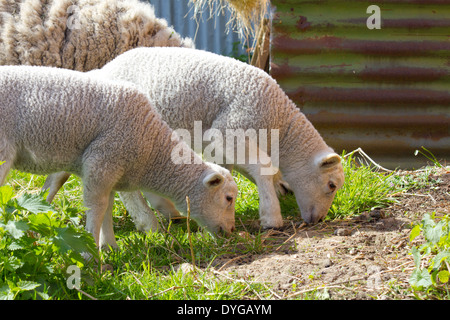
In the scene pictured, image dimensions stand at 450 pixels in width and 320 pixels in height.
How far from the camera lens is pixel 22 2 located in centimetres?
575

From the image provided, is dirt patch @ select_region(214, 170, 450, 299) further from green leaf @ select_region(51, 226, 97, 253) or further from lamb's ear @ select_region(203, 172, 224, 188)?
green leaf @ select_region(51, 226, 97, 253)

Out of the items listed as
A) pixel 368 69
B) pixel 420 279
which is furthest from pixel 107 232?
pixel 368 69

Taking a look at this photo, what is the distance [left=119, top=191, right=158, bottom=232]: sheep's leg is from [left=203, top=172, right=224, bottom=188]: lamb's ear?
86 cm

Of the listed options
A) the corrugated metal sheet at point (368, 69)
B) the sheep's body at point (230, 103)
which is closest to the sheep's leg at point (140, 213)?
the sheep's body at point (230, 103)

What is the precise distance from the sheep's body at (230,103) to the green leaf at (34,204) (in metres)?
1.93

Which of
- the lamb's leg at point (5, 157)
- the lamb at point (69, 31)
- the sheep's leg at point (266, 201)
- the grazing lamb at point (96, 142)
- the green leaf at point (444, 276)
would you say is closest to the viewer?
the green leaf at point (444, 276)

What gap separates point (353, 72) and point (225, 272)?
141 inches

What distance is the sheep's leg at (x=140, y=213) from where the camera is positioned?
193 inches

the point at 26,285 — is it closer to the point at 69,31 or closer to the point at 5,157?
the point at 5,157

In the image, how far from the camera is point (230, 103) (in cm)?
479

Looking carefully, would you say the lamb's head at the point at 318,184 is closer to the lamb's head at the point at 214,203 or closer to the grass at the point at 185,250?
the grass at the point at 185,250

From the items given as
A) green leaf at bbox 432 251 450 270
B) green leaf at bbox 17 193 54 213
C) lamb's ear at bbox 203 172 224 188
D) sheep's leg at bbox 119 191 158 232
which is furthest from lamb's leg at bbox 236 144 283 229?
green leaf at bbox 17 193 54 213

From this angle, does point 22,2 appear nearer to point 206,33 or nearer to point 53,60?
point 53,60
